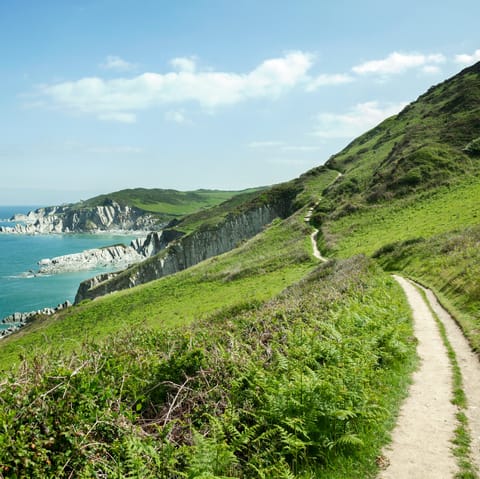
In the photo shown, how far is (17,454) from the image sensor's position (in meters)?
5.91

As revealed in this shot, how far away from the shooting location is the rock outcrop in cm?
17088

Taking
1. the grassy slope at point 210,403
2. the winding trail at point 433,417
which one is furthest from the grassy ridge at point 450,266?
the grassy slope at point 210,403

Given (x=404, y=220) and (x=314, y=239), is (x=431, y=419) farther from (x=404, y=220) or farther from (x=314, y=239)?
(x=314, y=239)

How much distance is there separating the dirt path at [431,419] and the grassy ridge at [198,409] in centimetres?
43

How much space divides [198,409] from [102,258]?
192 metres

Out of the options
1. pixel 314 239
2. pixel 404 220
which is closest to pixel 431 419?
pixel 404 220

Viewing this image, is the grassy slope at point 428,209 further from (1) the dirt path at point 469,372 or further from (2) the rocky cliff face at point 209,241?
(2) the rocky cliff face at point 209,241

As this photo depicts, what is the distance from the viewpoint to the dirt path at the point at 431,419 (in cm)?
827

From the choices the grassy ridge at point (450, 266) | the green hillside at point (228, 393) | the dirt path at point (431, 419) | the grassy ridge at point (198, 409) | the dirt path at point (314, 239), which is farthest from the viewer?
the dirt path at point (314, 239)

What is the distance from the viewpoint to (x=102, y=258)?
Answer: 19100 cm

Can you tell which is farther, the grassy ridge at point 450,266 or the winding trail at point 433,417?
the grassy ridge at point 450,266

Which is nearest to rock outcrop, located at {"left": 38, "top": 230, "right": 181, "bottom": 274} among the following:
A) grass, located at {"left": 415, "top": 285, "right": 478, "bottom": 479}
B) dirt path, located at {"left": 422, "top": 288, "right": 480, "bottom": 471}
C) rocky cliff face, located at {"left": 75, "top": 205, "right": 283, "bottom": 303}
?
rocky cliff face, located at {"left": 75, "top": 205, "right": 283, "bottom": 303}

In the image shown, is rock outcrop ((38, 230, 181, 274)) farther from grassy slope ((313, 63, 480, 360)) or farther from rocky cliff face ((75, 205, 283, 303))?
grassy slope ((313, 63, 480, 360))

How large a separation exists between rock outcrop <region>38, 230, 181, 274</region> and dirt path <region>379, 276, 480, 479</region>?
15630cm
